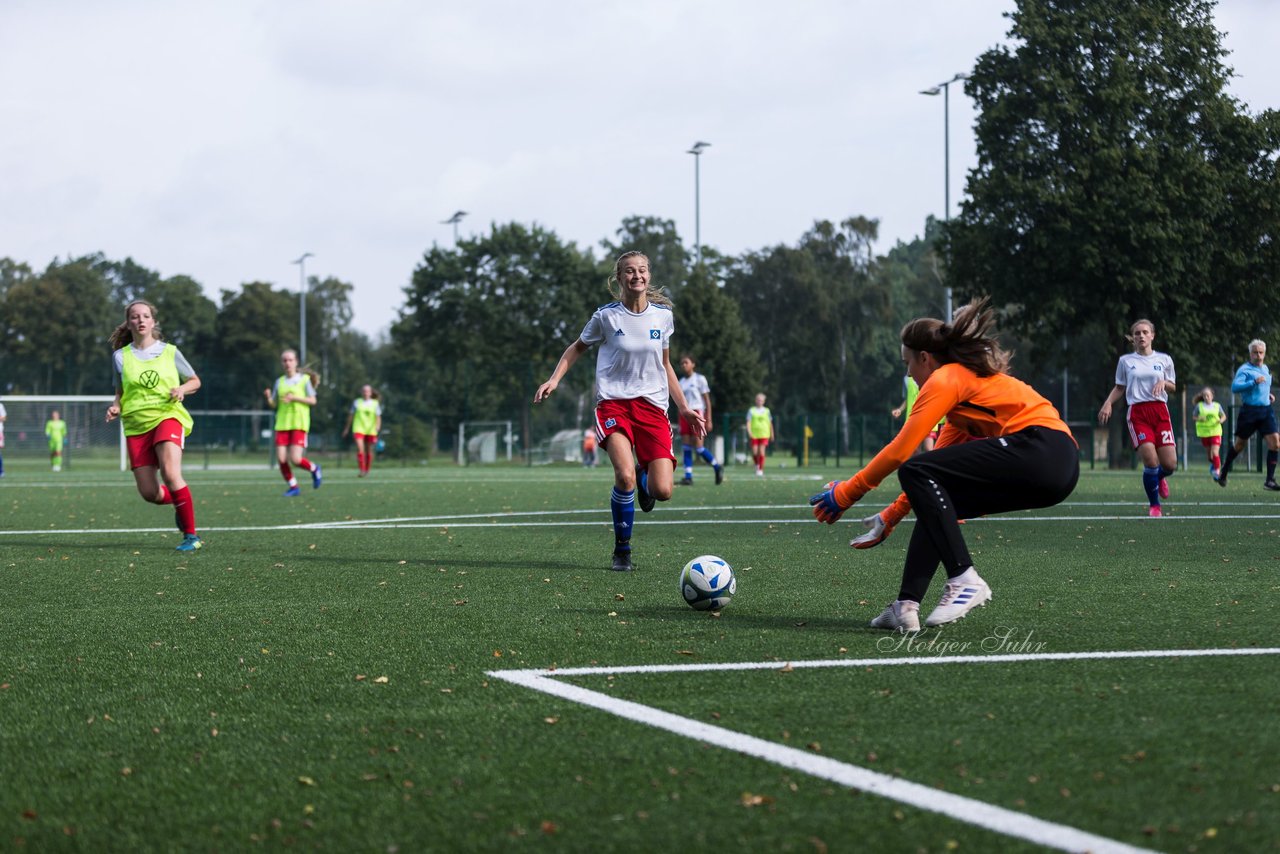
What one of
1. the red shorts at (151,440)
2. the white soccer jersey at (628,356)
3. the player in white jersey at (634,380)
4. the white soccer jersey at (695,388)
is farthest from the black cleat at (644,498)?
the white soccer jersey at (695,388)

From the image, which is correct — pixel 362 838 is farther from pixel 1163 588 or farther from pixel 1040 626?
pixel 1163 588

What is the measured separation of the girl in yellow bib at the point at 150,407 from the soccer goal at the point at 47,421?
35.6 meters

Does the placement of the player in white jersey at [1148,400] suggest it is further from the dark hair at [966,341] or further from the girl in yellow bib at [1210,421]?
the girl in yellow bib at [1210,421]

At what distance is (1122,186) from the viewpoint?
36.8 m

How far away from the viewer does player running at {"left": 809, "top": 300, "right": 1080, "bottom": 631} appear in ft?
18.0

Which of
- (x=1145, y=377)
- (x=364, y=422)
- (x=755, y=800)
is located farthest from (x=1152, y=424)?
(x=364, y=422)

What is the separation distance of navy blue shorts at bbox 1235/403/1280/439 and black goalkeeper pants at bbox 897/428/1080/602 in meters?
14.1

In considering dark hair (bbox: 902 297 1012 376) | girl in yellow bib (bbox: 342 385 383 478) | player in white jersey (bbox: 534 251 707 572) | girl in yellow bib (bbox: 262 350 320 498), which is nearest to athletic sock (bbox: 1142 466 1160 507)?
player in white jersey (bbox: 534 251 707 572)

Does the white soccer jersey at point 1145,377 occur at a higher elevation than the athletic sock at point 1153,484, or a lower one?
higher

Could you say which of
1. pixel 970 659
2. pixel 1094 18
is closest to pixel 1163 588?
pixel 970 659

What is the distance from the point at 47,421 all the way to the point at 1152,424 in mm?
39538

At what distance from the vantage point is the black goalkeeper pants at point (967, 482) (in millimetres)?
5516

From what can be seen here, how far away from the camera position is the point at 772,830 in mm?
2883

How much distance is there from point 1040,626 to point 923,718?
2.01 meters
